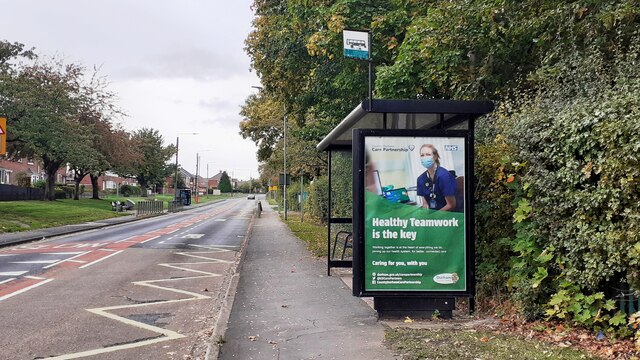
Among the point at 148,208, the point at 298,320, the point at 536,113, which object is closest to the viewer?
the point at 536,113

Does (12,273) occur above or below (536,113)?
below

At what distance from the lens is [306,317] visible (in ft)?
23.0

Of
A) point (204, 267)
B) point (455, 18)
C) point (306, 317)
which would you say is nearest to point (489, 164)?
point (306, 317)

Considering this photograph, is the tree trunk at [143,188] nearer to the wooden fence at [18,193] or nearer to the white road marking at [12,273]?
the wooden fence at [18,193]

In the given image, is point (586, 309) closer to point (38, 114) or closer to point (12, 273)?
point (12, 273)

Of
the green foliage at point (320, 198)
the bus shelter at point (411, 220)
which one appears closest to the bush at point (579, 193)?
the bus shelter at point (411, 220)

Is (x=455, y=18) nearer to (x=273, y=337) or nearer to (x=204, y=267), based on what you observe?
(x=273, y=337)

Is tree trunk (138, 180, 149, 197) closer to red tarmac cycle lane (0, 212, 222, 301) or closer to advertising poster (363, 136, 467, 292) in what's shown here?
red tarmac cycle lane (0, 212, 222, 301)

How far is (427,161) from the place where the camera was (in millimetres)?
6691

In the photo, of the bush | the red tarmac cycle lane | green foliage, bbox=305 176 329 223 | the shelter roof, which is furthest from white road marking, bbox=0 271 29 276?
green foliage, bbox=305 176 329 223

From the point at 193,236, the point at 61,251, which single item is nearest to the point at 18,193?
the point at 193,236

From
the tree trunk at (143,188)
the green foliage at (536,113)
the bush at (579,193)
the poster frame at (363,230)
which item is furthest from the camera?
the tree trunk at (143,188)

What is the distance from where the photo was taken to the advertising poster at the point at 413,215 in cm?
665

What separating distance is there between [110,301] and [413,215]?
5257mm
